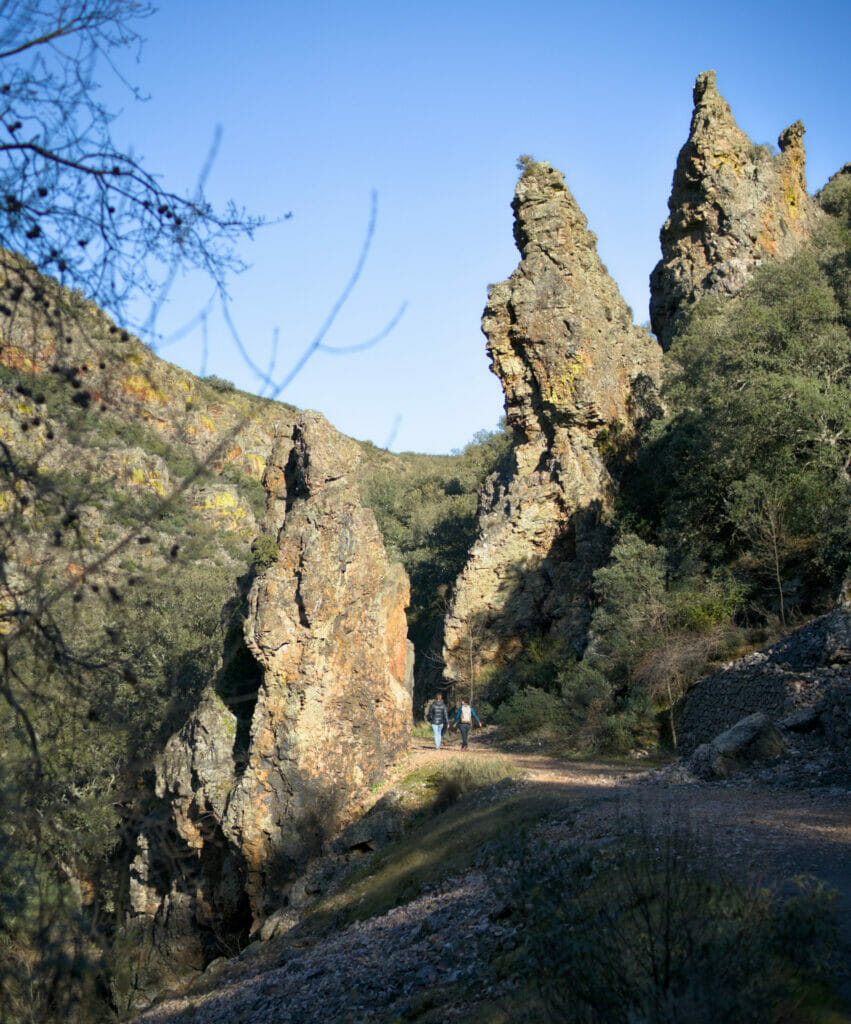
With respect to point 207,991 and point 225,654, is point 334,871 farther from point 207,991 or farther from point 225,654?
point 225,654

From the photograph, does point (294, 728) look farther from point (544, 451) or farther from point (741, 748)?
point (544, 451)

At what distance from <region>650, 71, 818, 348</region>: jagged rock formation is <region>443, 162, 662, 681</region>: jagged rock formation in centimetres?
861

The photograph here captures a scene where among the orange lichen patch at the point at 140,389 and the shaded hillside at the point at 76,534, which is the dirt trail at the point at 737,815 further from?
the orange lichen patch at the point at 140,389

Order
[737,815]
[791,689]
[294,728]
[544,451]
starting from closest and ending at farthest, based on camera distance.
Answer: [737,815] → [791,689] → [294,728] → [544,451]

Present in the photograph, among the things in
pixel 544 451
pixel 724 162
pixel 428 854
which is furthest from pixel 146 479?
pixel 724 162

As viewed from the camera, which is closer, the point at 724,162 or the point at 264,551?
the point at 264,551

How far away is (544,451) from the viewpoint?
84.5 feet

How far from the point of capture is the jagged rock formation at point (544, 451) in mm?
24625

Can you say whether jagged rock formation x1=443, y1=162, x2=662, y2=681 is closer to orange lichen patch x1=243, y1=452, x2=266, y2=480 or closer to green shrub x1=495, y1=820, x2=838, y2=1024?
orange lichen patch x1=243, y1=452, x2=266, y2=480

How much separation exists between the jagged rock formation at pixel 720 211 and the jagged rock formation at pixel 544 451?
28.3ft

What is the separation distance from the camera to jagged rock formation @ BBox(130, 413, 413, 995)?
12.8 meters

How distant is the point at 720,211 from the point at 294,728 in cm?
2826

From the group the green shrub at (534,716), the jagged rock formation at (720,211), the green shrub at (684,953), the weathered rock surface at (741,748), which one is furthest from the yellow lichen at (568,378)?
the green shrub at (684,953)

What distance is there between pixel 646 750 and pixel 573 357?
1343cm
